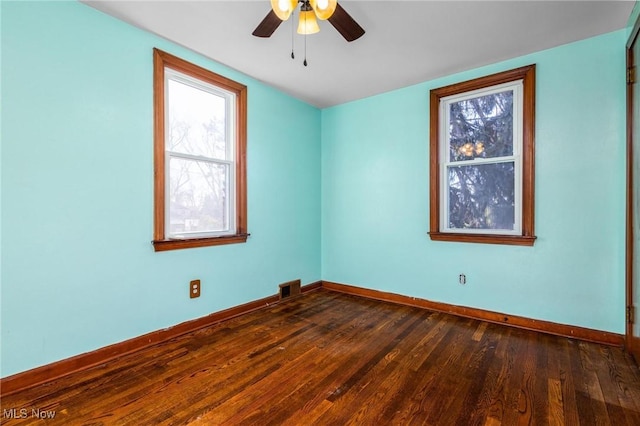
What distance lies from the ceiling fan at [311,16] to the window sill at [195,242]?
1.75m

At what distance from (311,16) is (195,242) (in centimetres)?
201

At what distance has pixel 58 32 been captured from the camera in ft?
6.35

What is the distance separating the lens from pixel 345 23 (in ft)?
6.18

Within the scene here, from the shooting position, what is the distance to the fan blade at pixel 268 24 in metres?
1.85

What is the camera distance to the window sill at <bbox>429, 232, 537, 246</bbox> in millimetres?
2717

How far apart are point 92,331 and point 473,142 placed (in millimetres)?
3664

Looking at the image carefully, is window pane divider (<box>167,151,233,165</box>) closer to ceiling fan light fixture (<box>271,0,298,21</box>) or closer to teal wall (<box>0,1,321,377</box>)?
teal wall (<box>0,1,321,377</box>)

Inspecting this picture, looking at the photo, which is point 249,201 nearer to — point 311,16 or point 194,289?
point 194,289

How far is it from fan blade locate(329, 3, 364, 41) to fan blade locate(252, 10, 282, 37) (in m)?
0.35

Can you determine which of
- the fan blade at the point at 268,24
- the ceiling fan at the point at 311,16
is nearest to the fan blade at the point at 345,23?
the ceiling fan at the point at 311,16

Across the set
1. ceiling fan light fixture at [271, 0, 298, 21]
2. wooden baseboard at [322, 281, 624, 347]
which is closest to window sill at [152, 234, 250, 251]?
wooden baseboard at [322, 281, 624, 347]

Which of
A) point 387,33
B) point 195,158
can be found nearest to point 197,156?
point 195,158

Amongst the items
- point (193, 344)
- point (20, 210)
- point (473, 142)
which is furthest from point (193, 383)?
point (473, 142)

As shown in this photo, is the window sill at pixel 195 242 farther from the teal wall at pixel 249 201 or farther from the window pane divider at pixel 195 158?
the window pane divider at pixel 195 158
